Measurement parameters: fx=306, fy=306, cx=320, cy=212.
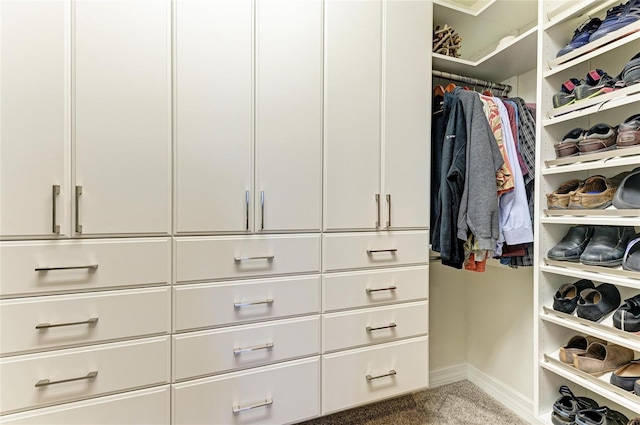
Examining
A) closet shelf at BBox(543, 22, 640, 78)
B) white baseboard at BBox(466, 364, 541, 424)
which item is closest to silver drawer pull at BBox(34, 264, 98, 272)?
closet shelf at BBox(543, 22, 640, 78)

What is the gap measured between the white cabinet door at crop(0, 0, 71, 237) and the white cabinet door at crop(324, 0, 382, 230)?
936 millimetres

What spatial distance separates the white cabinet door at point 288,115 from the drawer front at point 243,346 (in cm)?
41

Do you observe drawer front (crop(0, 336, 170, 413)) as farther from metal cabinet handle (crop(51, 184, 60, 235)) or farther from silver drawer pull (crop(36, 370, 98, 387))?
metal cabinet handle (crop(51, 184, 60, 235))

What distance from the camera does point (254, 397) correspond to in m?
1.23

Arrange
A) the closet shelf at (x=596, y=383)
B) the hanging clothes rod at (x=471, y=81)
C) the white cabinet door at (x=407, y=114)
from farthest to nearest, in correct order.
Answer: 1. the hanging clothes rod at (x=471, y=81)
2. the white cabinet door at (x=407, y=114)
3. the closet shelf at (x=596, y=383)

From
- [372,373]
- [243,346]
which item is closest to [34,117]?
[243,346]

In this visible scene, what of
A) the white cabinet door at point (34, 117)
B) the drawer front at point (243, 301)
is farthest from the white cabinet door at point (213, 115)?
the white cabinet door at point (34, 117)

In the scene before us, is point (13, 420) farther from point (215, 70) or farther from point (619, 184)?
point (619, 184)

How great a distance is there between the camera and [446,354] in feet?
7.01

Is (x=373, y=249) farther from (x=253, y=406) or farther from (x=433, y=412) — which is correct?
(x=433, y=412)

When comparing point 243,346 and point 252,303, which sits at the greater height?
point 252,303

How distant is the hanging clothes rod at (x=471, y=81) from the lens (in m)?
1.71

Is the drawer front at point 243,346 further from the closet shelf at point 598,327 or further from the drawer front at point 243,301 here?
the closet shelf at point 598,327

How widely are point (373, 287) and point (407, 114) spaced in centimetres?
85
